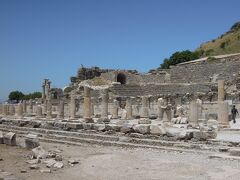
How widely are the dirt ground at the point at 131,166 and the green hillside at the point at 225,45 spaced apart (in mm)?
58423

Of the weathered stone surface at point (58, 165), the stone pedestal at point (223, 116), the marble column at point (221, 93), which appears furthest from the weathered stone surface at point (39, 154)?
the marble column at point (221, 93)

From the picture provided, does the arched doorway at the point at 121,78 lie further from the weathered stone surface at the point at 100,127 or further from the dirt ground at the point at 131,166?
the dirt ground at the point at 131,166

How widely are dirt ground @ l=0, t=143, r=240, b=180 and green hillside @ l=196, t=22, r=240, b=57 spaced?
5842 cm

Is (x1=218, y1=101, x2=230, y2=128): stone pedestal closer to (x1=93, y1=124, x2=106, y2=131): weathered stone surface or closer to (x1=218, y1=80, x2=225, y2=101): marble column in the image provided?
(x1=218, y1=80, x2=225, y2=101): marble column

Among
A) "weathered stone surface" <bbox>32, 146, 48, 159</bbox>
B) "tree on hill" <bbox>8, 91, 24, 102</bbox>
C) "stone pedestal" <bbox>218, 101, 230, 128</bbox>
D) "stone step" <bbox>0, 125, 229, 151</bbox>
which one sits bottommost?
"weathered stone surface" <bbox>32, 146, 48, 159</bbox>

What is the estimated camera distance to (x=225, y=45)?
7781 centimetres

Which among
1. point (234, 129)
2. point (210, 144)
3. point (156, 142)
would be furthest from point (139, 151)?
Result: point (234, 129)

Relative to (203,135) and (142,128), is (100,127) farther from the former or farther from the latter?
(203,135)

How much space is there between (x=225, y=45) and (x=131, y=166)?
2766 inches

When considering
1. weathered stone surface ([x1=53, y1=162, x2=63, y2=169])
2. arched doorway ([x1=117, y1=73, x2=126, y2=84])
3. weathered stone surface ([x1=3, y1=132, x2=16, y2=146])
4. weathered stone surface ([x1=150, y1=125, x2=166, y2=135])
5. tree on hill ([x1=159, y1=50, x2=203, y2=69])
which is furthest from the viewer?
tree on hill ([x1=159, y1=50, x2=203, y2=69])

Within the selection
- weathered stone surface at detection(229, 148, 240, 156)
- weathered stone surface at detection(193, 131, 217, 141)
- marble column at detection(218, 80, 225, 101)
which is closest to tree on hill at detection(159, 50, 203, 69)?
marble column at detection(218, 80, 225, 101)

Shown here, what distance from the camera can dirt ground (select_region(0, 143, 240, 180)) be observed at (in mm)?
9977

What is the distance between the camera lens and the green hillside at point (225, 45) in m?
73.0

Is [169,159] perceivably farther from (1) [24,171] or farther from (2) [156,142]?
(1) [24,171]
